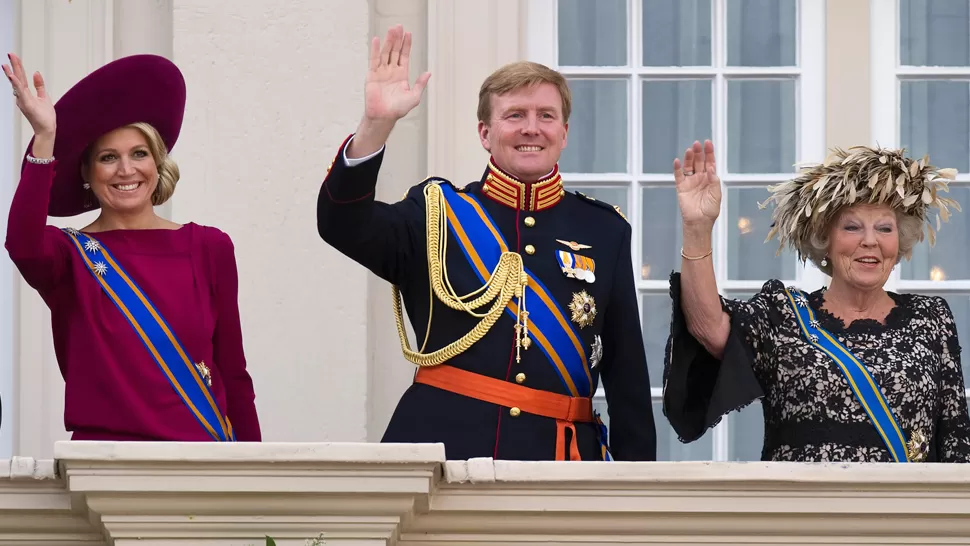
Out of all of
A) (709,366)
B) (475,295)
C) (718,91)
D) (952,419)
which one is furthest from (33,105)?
(718,91)

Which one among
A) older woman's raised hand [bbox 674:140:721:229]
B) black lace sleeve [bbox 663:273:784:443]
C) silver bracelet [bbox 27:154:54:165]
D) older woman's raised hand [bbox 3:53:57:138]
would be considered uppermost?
older woman's raised hand [bbox 3:53:57:138]

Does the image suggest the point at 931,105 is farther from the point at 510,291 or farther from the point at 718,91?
the point at 510,291

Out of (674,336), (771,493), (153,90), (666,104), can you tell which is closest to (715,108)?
(666,104)

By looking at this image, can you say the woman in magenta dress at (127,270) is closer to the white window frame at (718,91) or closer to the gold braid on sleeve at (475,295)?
the gold braid on sleeve at (475,295)

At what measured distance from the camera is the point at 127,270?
337cm

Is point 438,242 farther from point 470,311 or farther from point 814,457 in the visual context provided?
point 814,457

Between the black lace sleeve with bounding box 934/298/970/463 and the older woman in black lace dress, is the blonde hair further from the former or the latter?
the black lace sleeve with bounding box 934/298/970/463

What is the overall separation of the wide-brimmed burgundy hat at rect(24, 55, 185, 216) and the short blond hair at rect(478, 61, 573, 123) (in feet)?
2.25

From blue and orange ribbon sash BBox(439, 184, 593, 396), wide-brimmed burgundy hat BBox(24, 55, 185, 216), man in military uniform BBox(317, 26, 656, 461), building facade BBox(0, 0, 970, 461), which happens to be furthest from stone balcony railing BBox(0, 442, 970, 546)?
building facade BBox(0, 0, 970, 461)

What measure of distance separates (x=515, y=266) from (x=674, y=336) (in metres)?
0.37

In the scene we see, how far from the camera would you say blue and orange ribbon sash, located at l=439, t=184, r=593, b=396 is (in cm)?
338

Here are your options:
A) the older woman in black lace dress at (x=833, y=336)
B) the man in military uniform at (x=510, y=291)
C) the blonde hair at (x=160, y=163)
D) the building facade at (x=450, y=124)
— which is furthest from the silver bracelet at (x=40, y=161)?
the building facade at (x=450, y=124)

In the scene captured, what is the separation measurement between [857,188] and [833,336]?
13.4 inches

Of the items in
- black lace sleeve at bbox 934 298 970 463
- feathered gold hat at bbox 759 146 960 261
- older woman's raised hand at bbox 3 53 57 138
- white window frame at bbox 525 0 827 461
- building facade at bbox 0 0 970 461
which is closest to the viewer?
older woman's raised hand at bbox 3 53 57 138
